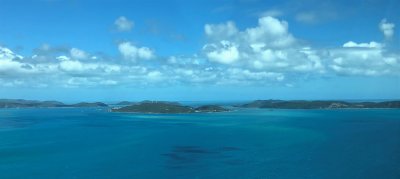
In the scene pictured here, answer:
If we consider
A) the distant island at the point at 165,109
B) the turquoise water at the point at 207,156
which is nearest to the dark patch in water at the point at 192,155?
the turquoise water at the point at 207,156

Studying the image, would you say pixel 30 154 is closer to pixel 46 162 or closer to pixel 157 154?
pixel 46 162

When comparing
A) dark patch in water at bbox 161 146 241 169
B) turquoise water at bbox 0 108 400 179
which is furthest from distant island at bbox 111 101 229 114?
dark patch in water at bbox 161 146 241 169

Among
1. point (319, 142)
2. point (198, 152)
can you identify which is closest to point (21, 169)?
point (198, 152)

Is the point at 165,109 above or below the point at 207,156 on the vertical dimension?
above

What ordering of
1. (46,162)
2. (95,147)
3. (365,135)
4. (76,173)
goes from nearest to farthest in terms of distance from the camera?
(76,173), (46,162), (95,147), (365,135)

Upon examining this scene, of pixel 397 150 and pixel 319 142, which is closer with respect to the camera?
pixel 397 150

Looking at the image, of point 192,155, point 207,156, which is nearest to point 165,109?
point 192,155

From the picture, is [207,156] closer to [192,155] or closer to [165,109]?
[192,155]

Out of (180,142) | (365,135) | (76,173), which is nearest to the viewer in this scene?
(76,173)

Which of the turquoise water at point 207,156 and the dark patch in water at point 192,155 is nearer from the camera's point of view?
the turquoise water at point 207,156

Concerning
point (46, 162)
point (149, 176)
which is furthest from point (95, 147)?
point (149, 176)

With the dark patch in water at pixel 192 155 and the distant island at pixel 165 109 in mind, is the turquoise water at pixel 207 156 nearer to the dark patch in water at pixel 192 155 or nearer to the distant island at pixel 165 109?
the dark patch in water at pixel 192 155
